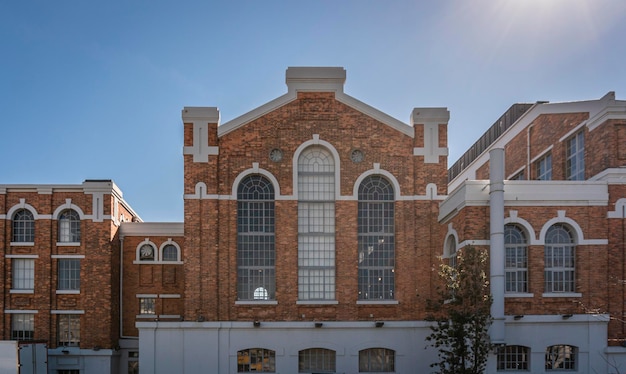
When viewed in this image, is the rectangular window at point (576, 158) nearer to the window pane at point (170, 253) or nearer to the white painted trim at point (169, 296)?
the window pane at point (170, 253)

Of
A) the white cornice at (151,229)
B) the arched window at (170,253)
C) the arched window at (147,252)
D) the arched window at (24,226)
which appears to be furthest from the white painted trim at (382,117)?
the arched window at (24,226)

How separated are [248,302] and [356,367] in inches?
195

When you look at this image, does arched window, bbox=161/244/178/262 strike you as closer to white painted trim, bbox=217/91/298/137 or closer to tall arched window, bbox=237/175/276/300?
Answer: tall arched window, bbox=237/175/276/300

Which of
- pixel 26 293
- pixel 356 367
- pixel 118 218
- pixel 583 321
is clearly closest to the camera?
pixel 583 321

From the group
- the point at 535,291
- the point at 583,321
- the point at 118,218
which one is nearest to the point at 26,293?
the point at 118,218

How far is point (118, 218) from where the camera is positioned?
29219 mm

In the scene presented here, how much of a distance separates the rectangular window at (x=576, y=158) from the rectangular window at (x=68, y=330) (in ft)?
75.6

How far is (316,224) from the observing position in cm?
2416

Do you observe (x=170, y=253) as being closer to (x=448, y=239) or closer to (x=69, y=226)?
(x=69, y=226)

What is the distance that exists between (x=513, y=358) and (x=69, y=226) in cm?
2025

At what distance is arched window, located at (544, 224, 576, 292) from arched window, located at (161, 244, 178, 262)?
17.4 metres

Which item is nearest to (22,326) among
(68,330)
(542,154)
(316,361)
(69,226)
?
(68,330)

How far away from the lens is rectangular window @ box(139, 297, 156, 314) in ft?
94.8

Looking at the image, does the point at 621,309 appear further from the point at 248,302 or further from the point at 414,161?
the point at 248,302
